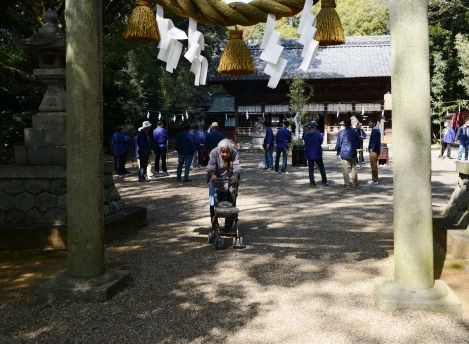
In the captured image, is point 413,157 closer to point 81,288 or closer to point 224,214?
point 224,214

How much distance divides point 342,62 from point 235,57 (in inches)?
1042

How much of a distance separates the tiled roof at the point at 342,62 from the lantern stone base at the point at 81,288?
2363 centimetres

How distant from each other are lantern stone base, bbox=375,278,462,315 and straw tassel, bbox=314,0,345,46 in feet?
6.81

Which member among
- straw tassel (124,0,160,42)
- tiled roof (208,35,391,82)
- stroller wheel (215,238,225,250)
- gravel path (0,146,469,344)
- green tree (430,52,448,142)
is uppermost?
tiled roof (208,35,391,82)

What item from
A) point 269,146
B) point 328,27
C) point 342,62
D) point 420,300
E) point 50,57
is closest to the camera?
point 420,300

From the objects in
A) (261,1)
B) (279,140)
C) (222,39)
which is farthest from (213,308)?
(222,39)

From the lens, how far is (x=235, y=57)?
12.8 ft

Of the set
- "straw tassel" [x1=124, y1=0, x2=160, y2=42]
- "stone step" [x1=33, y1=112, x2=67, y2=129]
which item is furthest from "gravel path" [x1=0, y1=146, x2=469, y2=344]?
"straw tassel" [x1=124, y1=0, x2=160, y2=42]

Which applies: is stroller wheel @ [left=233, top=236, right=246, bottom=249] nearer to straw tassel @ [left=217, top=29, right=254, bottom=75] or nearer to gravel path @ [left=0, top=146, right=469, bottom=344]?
gravel path @ [left=0, top=146, right=469, bottom=344]

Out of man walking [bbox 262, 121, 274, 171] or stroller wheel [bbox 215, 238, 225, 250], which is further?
man walking [bbox 262, 121, 274, 171]

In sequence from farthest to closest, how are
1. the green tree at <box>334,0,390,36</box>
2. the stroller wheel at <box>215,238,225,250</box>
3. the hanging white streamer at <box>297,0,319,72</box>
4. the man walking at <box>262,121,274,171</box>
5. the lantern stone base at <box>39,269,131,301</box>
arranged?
the green tree at <box>334,0,390,36</box> → the man walking at <box>262,121,274,171</box> → the stroller wheel at <box>215,238,225,250</box> → the lantern stone base at <box>39,269,131,301</box> → the hanging white streamer at <box>297,0,319,72</box>

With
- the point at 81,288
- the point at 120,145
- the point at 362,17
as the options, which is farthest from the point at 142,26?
Result: the point at 362,17

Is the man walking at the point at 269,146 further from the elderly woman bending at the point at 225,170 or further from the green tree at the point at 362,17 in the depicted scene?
the green tree at the point at 362,17

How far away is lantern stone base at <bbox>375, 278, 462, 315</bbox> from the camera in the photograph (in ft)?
11.4
